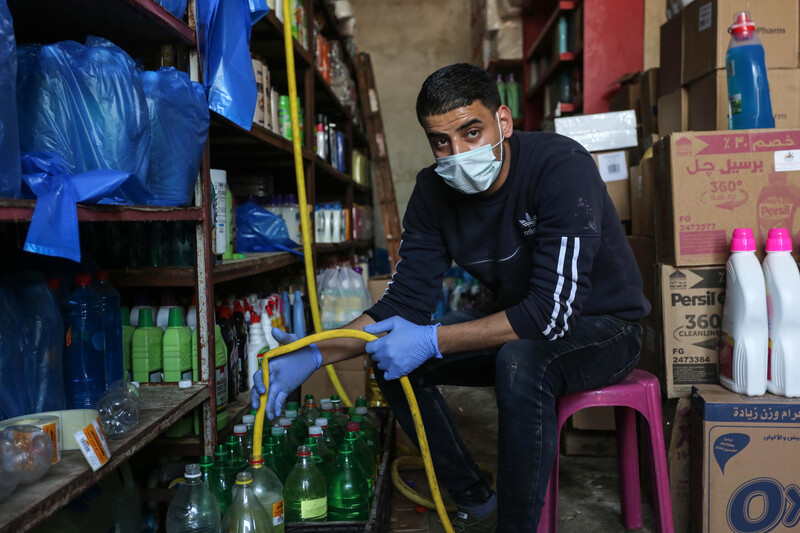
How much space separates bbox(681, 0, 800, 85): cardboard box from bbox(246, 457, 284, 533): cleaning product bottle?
220 cm

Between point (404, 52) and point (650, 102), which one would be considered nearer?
point (650, 102)

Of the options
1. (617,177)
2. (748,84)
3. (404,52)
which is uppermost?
(404,52)

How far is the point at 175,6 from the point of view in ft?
5.72

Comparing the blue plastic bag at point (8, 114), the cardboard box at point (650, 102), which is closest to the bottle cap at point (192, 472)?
the blue plastic bag at point (8, 114)

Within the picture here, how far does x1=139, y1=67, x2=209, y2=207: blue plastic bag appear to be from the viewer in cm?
167

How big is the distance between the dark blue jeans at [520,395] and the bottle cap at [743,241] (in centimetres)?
39

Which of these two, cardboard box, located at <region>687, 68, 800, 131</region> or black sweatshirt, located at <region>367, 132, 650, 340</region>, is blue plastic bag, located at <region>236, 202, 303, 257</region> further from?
cardboard box, located at <region>687, 68, 800, 131</region>

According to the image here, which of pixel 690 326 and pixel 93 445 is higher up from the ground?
pixel 690 326

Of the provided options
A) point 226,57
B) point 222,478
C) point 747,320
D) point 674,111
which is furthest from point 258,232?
point 747,320

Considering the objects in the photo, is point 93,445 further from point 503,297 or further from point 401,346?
point 503,297

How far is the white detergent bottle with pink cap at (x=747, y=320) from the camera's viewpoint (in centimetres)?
178

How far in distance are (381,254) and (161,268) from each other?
4845 mm

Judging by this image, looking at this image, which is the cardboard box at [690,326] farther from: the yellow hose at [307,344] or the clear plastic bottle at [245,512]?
the clear plastic bottle at [245,512]

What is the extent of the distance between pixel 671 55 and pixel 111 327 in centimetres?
257
